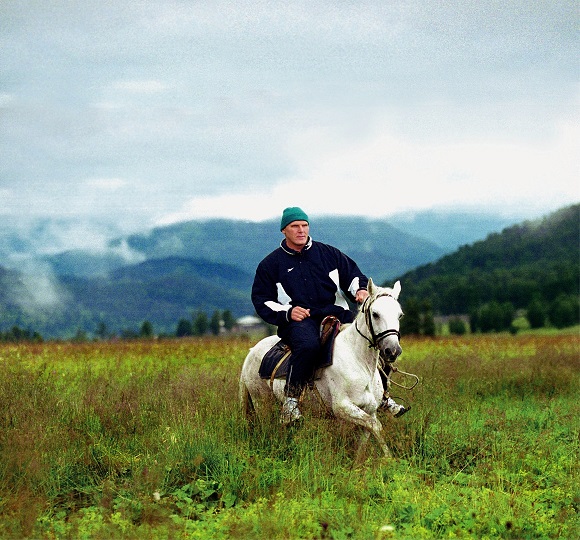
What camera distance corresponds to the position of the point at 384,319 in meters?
7.61

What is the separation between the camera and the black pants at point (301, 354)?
323 inches

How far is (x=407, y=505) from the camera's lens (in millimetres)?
6039

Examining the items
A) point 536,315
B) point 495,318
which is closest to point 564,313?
point 536,315

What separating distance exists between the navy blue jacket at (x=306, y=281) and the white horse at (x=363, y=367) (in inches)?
17.9

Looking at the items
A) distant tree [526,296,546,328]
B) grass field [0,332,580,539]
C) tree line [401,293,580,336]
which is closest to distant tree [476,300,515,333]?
tree line [401,293,580,336]

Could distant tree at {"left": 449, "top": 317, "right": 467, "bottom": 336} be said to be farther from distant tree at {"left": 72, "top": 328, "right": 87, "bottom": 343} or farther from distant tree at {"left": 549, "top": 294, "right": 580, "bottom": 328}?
distant tree at {"left": 72, "top": 328, "right": 87, "bottom": 343}

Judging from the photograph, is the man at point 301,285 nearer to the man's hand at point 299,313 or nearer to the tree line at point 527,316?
the man's hand at point 299,313

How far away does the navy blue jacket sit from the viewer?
858 cm

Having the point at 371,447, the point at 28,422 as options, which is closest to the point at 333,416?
the point at 371,447

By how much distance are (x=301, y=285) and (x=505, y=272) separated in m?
150

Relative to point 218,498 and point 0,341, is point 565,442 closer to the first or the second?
point 218,498

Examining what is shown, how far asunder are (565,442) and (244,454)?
14.4 ft

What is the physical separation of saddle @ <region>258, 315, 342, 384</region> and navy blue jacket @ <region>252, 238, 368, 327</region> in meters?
0.17

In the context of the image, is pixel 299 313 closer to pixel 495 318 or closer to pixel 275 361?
pixel 275 361
